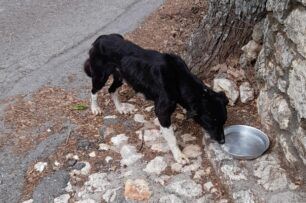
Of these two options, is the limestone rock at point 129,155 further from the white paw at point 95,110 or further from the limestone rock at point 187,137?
the white paw at point 95,110

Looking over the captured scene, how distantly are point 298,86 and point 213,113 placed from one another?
90 centimetres

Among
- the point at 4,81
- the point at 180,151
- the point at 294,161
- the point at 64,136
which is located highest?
the point at 294,161

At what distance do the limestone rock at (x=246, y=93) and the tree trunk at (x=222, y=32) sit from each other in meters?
0.56

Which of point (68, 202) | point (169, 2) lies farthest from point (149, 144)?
point (169, 2)

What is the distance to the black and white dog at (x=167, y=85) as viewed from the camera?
187 inches

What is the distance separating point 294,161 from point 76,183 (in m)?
2.11

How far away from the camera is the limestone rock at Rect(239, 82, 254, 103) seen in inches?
213

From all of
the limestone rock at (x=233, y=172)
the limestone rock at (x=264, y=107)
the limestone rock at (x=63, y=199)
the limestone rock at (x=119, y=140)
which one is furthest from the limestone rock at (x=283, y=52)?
the limestone rock at (x=63, y=199)

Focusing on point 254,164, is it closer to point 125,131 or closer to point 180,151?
point 180,151

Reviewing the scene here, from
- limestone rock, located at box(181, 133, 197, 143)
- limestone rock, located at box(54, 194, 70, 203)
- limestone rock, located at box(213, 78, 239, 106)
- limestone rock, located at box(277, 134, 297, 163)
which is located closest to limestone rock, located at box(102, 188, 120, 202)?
limestone rock, located at box(54, 194, 70, 203)

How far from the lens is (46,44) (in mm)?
7801

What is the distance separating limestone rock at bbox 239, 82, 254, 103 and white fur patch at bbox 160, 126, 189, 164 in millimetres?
1017

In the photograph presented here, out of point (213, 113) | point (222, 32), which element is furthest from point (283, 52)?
point (222, 32)

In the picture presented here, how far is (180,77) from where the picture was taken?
486 cm
